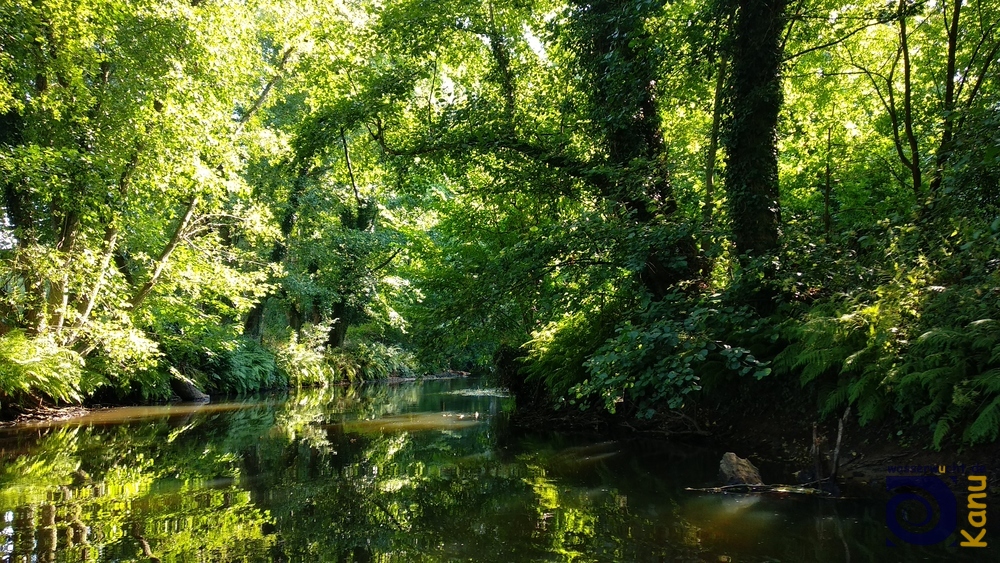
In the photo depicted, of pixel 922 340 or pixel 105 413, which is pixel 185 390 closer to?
pixel 105 413

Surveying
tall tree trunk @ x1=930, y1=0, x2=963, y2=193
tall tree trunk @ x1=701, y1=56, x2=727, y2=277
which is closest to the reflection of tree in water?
tall tree trunk @ x1=701, y1=56, x2=727, y2=277

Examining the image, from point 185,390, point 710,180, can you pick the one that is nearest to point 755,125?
point 710,180

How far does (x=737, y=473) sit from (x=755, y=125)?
3856 millimetres

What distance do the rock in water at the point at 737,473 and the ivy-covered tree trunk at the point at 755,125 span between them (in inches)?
94.7

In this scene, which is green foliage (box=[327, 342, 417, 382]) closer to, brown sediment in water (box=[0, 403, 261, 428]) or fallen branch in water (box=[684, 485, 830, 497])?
brown sediment in water (box=[0, 403, 261, 428])

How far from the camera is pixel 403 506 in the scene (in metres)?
4.02

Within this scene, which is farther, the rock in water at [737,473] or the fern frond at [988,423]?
the rock in water at [737,473]

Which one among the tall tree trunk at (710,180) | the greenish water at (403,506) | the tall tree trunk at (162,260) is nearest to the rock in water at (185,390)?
the tall tree trunk at (162,260)

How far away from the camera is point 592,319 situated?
7637 millimetres

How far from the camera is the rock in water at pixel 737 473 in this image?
4.18 metres

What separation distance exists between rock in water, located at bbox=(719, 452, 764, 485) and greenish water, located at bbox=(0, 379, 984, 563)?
20 centimetres

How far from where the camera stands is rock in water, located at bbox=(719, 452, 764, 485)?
4184mm

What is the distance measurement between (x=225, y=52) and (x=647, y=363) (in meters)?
9.22

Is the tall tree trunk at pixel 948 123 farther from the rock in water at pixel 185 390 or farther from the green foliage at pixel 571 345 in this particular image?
the rock in water at pixel 185 390
